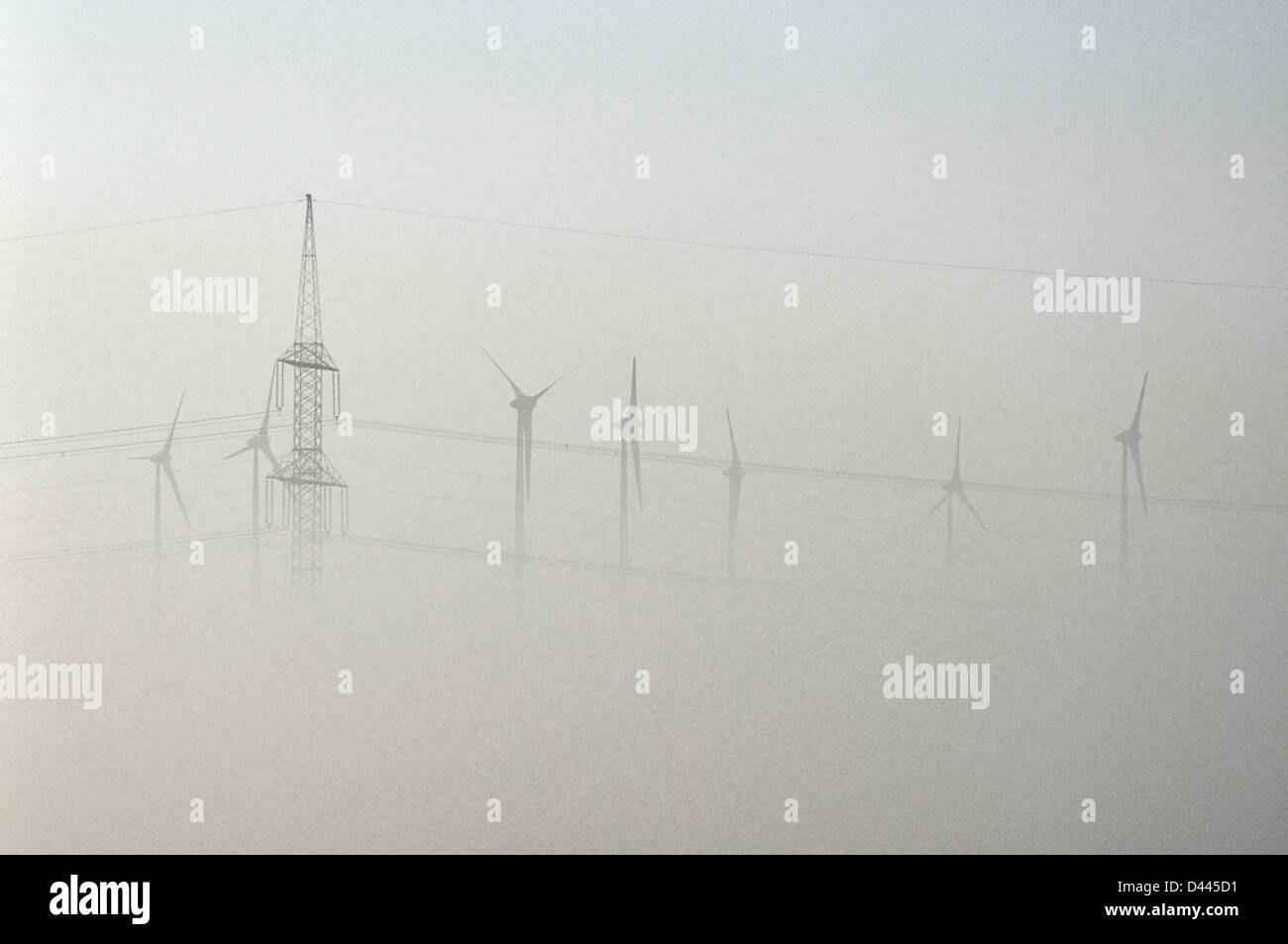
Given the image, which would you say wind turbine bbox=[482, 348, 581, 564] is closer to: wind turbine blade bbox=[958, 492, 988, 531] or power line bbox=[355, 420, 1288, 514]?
power line bbox=[355, 420, 1288, 514]

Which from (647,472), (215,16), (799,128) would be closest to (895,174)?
(799,128)

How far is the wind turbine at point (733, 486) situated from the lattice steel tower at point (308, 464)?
7.68ft

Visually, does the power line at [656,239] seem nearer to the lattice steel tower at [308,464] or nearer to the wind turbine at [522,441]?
the lattice steel tower at [308,464]

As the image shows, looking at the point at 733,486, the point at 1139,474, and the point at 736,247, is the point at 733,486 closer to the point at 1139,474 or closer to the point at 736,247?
the point at 736,247

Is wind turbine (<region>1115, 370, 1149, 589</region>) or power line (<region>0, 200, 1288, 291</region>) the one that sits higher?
power line (<region>0, 200, 1288, 291</region>)

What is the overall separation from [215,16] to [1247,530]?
23.5 ft

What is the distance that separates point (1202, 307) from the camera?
9.84 metres

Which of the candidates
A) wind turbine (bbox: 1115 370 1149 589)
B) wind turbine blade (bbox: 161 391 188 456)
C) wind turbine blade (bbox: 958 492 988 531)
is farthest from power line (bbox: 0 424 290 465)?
wind turbine (bbox: 1115 370 1149 589)

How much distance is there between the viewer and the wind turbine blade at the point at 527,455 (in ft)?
31.4

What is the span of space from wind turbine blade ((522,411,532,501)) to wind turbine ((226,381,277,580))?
1.52 m

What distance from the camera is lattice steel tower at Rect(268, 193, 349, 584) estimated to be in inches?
373

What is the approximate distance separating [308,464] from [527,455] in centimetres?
133
